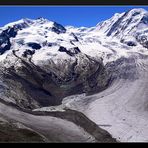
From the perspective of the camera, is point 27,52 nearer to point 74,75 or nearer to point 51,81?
point 74,75

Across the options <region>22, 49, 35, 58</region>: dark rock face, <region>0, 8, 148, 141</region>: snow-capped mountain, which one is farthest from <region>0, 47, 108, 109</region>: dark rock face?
<region>22, 49, 35, 58</region>: dark rock face

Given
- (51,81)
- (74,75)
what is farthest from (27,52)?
(51,81)

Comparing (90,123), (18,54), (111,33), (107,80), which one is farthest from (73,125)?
(111,33)

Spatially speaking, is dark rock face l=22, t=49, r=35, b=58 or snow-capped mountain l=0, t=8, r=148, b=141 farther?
dark rock face l=22, t=49, r=35, b=58

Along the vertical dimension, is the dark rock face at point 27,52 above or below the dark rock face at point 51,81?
above

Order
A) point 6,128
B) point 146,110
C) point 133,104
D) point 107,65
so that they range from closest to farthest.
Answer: point 6,128 < point 146,110 < point 133,104 < point 107,65

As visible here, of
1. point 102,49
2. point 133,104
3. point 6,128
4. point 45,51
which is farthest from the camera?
point 102,49

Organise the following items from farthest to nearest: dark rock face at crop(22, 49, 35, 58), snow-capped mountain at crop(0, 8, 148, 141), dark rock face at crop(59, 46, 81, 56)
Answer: dark rock face at crop(59, 46, 81, 56)
dark rock face at crop(22, 49, 35, 58)
snow-capped mountain at crop(0, 8, 148, 141)

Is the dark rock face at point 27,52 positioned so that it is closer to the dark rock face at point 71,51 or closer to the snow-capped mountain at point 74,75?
the snow-capped mountain at point 74,75

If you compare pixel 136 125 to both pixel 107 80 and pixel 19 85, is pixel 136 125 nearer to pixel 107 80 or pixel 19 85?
pixel 19 85

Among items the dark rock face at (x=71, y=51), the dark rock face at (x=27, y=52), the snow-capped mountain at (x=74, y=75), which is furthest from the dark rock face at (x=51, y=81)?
the dark rock face at (x=71, y=51)

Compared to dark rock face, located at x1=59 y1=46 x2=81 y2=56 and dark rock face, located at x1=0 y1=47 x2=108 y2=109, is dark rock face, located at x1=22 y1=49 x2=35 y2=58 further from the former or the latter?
dark rock face, located at x1=59 y1=46 x2=81 y2=56
